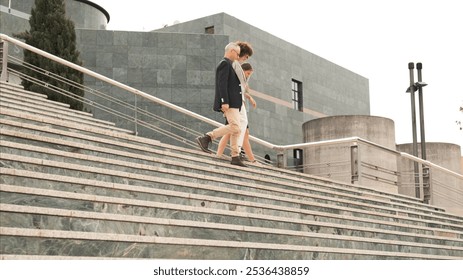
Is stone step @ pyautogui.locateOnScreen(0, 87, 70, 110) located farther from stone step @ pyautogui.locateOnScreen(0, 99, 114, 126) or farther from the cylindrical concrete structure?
the cylindrical concrete structure

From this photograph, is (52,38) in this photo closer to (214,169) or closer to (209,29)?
(209,29)

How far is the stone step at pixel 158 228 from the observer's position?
5.59 m

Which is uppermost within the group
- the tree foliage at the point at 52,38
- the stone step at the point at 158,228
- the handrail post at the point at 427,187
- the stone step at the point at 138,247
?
the tree foliage at the point at 52,38

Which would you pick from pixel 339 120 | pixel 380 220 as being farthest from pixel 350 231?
pixel 339 120

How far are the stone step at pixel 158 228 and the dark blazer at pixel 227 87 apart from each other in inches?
100

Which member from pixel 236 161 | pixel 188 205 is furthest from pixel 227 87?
pixel 188 205

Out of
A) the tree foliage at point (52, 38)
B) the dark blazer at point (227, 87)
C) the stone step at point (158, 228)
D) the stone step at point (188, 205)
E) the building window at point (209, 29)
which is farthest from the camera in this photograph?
the building window at point (209, 29)

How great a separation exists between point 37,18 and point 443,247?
13652 millimetres

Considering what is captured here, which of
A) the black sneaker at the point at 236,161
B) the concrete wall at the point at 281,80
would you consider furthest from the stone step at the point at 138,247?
the concrete wall at the point at 281,80

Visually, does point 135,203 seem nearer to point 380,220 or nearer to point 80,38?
point 380,220

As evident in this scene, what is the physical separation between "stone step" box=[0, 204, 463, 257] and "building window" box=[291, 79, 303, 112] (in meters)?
22.1

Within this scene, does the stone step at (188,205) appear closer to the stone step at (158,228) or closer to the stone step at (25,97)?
the stone step at (158,228)

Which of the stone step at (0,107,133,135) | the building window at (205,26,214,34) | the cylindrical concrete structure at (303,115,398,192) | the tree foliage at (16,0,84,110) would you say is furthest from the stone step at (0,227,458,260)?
the building window at (205,26,214,34)
